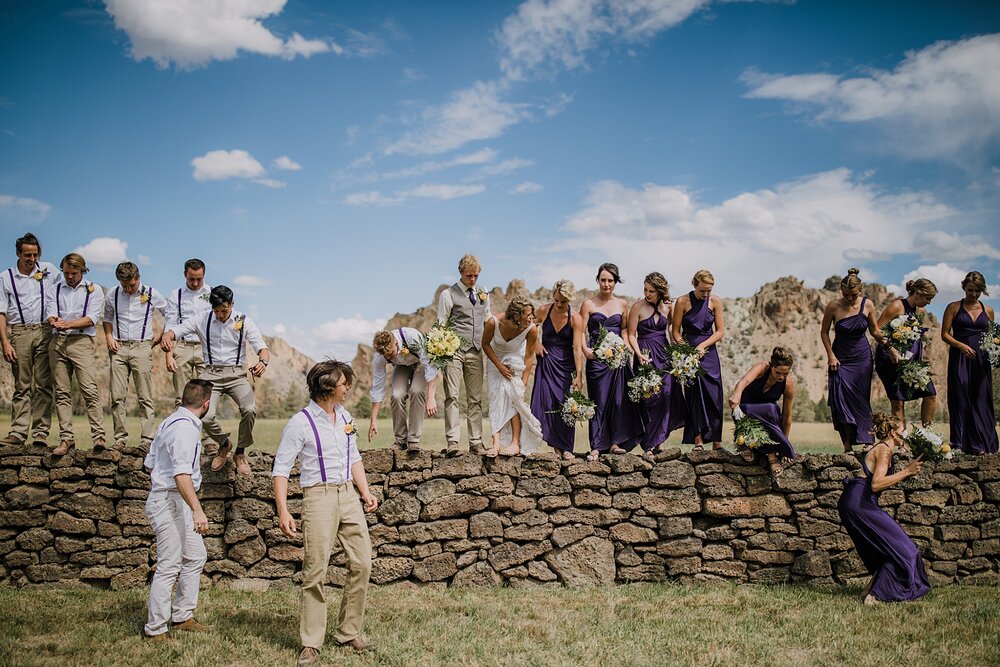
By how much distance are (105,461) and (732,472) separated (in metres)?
7.50

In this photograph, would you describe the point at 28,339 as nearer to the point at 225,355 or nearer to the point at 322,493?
the point at 225,355

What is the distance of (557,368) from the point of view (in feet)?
29.9

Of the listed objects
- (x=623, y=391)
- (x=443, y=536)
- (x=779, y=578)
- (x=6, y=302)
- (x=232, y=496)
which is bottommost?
(x=779, y=578)

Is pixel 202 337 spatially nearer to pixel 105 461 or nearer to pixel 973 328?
pixel 105 461

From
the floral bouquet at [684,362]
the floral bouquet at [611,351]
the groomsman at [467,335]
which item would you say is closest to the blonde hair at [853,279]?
the floral bouquet at [684,362]

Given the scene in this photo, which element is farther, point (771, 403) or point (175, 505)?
point (771, 403)

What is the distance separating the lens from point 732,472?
8.88 m

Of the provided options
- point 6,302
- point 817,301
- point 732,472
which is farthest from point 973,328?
point 817,301

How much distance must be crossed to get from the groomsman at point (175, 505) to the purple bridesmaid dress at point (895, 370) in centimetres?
842

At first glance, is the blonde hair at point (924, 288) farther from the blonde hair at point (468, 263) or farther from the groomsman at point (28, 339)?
the groomsman at point (28, 339)

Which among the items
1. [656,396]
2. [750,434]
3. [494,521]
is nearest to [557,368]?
[656,396]

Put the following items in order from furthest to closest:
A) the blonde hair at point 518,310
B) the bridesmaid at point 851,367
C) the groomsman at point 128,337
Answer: the bridesmaid at point 851,367
the groomsman at point 128,337
the blonde hair at point 518,310

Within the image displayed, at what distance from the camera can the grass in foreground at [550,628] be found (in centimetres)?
638

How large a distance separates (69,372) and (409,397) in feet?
13.9
